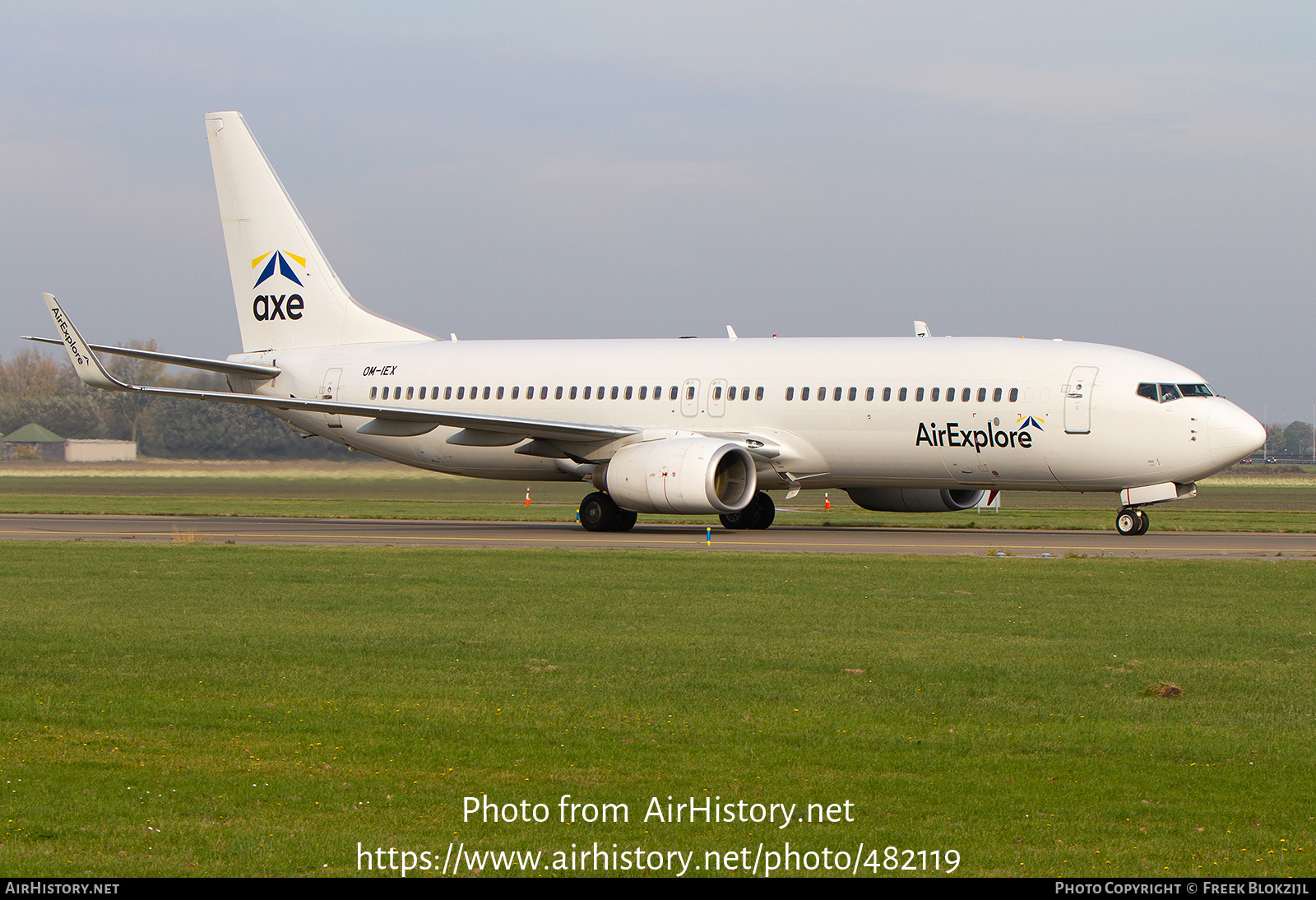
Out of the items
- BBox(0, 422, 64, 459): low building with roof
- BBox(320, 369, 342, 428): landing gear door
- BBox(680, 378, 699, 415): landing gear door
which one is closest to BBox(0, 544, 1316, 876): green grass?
BBox(680, 378, 699, 415): landing gear door

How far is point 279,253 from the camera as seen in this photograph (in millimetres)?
36531

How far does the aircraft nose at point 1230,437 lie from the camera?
2600cm

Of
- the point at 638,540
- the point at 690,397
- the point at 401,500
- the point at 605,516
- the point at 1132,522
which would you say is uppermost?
the point at 690,397

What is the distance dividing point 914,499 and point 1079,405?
6175 millimetres

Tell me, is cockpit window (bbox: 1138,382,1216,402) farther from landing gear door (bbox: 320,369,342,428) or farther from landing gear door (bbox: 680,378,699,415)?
landing gear door (bbox: 320,369,342,428)

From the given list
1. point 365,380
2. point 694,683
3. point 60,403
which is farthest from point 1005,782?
point 60,403

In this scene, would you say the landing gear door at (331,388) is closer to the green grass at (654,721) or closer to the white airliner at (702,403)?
the white airliner at (702,403)

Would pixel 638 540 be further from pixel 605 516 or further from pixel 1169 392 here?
pixel 1169 392

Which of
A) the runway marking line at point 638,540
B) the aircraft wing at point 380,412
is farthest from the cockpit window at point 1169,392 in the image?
the aircraft wing at point 380,412

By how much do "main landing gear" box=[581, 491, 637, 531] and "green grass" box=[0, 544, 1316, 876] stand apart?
12.3m

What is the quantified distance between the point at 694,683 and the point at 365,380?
25.7 metres

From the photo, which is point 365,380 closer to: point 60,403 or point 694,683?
point 694,683

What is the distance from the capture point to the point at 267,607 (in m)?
15.3

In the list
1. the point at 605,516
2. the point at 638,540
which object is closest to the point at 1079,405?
the point at 638,540
